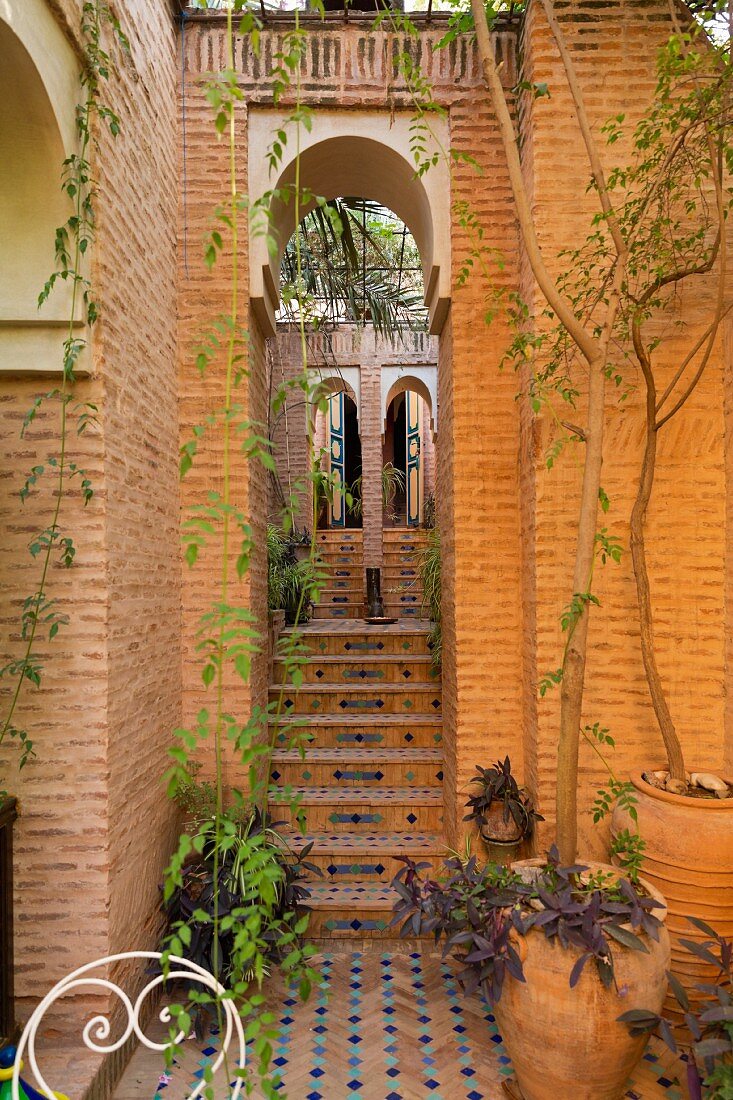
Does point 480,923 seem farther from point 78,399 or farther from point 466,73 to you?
point 466,73

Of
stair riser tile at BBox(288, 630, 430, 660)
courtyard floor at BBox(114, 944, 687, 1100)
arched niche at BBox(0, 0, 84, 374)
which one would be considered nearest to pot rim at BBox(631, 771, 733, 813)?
courtyard floor at BBox(114, 944, 687, 1100)

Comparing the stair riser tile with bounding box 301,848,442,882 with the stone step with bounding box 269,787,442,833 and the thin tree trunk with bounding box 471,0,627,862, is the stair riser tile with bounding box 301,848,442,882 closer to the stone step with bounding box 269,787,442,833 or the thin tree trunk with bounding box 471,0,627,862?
the stone step with bounding box 269,787,442,833

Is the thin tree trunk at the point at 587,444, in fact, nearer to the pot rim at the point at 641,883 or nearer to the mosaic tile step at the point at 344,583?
the pot rim at the point at 641,883

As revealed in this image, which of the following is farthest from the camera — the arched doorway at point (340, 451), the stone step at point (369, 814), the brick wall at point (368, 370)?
the arched doorway at point (340, 451)

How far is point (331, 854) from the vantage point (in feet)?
13.7

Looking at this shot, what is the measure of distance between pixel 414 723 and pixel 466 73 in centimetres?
380

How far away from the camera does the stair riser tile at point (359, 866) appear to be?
4.16 metres

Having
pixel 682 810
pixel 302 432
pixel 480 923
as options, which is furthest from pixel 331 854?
pixel 302 432

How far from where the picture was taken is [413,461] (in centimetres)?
1184

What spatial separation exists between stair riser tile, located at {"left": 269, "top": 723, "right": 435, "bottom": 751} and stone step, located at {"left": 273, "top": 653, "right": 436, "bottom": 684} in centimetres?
52

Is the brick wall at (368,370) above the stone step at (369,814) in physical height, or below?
above

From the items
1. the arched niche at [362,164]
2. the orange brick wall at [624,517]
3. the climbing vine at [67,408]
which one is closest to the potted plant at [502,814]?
the orange brick wall at [624,517]

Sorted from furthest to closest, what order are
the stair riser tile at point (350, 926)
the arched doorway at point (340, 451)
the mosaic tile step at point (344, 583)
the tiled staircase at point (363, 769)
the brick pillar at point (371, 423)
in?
the arched doorway at point (340, 451) < the brick pillar at point (371, 423) < the mosaic tile step at point (344, 583) < the tiled staircase at point (363, 769) < the stair riser tile at point (350, 926)

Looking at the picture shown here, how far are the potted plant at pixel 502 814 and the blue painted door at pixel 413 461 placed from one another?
801 cm
